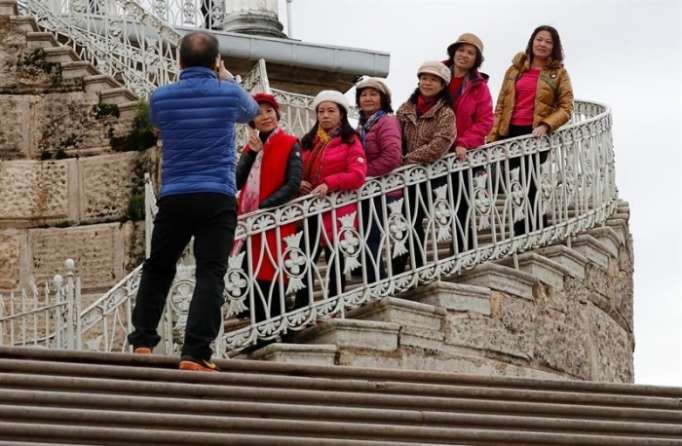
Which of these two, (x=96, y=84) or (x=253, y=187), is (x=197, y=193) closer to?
(x=253, y=187)

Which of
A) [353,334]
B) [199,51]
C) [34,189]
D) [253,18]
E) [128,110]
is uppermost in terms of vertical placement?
[253,18]

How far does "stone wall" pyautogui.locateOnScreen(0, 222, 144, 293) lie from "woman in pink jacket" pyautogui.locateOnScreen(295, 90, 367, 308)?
3.13 m

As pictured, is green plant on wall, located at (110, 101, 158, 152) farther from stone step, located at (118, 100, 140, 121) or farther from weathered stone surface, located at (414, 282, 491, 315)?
weathered stone surface, located at (414, 282, 491, 315)

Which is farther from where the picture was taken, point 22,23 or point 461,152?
point 22,23

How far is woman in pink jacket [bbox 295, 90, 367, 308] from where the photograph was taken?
572 inches

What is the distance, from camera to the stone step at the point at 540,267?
52.0ft

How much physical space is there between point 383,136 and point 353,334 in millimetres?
1533

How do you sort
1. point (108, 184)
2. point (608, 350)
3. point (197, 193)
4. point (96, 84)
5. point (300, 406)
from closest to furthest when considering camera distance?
point (300, 406) → point (197, 193) → point (608, 350) → point (108, 184) → point (96, 84)

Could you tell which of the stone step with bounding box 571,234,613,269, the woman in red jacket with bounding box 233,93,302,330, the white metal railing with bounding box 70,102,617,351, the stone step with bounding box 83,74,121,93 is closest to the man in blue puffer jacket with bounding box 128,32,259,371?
the white metal railing with bounding box 70,102,617,351

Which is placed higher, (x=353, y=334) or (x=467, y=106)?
(x=467, y=106)

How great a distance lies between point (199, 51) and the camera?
1217 centimetres

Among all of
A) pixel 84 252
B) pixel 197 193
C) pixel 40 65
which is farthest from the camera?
pixel 40 65

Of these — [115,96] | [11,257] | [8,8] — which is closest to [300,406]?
[11,257]

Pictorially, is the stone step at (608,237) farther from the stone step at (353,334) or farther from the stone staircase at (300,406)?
the stone staircase at (300,406)
